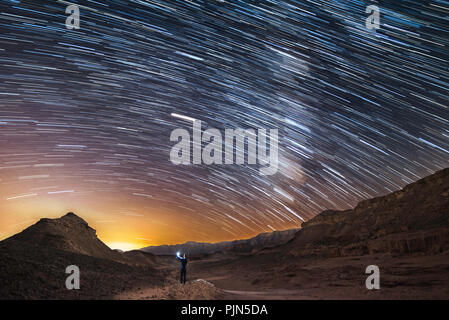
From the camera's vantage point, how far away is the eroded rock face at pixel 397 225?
30.4m

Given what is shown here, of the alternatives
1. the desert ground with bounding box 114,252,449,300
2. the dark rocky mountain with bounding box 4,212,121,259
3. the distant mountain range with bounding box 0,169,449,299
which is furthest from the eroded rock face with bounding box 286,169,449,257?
the dark rocky mountain with bounding box 4,212,121,259

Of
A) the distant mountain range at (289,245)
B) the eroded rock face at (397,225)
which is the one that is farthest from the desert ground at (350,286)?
the eroded rock face at (397,225)

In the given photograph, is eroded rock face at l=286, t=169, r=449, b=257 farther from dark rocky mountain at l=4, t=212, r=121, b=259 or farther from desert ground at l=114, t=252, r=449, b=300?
dark rocky mountain at l=4, t=212, r=121, b=259

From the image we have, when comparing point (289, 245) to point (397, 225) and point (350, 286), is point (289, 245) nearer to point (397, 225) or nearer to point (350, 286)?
point (397, 225)

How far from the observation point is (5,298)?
31.5 feet

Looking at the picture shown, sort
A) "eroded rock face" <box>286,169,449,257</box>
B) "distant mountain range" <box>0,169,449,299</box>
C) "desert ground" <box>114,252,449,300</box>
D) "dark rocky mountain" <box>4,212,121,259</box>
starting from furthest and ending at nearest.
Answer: "dark rocky mountain" <box>4,212,121,259</box> → "eroded rock face" <box>286,169,449,257</box> → "distant mountain range" <box>0,169,449,299</box> → "desert ground" <box>114,252,449,300</box>

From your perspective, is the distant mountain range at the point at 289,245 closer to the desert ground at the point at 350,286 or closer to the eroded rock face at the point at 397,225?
the eroded rock face at the point at 397,225

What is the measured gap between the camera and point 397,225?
141ft

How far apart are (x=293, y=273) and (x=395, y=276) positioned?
41.3 ft

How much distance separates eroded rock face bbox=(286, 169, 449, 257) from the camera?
1195 inches

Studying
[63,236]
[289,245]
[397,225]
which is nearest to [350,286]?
[397,225]
